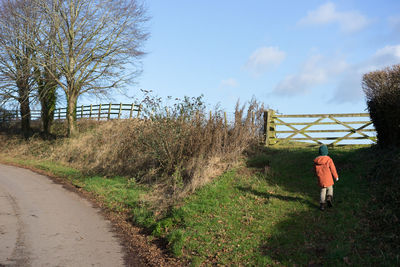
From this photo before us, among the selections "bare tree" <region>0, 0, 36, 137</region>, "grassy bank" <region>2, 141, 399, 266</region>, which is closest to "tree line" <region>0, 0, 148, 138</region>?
"bare tree" <region>0, 0, 36, 137</region>

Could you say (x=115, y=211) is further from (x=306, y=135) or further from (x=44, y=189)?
(x=306, y=135)

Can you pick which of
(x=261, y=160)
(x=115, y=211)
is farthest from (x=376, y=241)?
(x=115, y=211)

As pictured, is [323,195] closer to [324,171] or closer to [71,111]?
[324,171]

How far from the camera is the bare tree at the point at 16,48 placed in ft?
83.6

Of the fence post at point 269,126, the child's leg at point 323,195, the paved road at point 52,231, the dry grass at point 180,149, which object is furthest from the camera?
the fence post at point 269,126

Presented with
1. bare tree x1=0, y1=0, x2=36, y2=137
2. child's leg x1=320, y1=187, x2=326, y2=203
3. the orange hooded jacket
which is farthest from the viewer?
bare tree x1=0, y1=0, x2=36, y2=137

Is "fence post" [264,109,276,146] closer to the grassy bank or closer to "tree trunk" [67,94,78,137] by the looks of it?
the grassy bank

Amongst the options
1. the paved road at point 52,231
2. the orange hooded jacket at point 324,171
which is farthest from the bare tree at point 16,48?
the orange hooded jacket at point 324,171

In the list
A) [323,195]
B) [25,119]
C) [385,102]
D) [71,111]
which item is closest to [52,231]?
[323,195]

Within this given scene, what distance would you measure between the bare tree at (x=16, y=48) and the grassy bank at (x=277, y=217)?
59.1ft

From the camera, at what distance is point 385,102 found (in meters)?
11.6

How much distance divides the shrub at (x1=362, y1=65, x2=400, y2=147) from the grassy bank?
0.87m

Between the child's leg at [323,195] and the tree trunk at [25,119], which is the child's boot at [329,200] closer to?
the child's leg at [323,195]

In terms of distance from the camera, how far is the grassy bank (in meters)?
7.00
